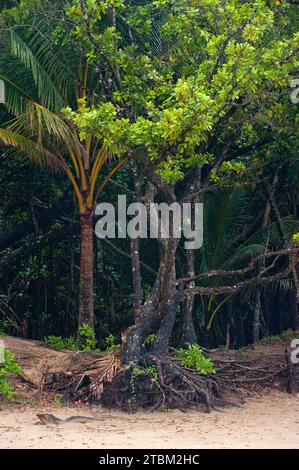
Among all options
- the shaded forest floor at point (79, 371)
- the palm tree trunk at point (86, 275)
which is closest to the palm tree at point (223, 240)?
the shaded forest floor at point (79, 371)

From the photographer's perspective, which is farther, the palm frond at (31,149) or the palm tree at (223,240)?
the palm tree at (223,240)

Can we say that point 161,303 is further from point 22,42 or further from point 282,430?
point 22,42

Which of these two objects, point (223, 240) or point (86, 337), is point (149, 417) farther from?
point (223, 240)

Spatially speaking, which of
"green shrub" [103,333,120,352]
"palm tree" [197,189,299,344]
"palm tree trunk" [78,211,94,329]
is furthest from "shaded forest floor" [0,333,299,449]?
"palm tree" [197,189,299,344]

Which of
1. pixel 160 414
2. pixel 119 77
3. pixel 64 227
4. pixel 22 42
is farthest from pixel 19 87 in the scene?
pixel 160 414

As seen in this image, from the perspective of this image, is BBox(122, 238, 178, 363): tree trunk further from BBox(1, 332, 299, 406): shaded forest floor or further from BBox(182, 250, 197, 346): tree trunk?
BBox(182, 250, 197, 346): tree trunk

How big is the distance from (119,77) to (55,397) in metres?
4.32

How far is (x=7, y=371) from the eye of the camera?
36.1ft

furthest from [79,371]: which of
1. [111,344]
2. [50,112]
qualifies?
[50,112]

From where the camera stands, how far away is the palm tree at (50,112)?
11469mm

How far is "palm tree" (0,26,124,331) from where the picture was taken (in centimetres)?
1147

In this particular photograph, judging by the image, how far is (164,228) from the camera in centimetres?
1159

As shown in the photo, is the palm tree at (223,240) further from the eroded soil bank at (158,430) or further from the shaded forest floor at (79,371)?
the eroded soil bank at (158,430)

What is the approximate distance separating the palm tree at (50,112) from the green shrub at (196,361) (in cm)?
187
